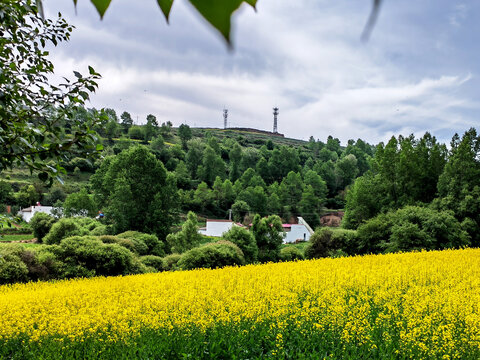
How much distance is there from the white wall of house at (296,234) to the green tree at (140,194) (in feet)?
64.1

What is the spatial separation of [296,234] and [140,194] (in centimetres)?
2422

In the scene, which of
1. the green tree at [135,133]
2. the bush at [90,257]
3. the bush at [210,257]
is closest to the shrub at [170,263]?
the bush at [210,257]

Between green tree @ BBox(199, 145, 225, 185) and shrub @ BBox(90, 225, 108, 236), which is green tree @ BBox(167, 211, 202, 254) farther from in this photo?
green tree @ BBox(199, 145, 225, 185)

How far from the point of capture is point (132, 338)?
550 cm

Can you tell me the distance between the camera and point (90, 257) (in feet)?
41.1

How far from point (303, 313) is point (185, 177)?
66950mm

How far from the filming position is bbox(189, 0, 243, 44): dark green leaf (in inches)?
9.7

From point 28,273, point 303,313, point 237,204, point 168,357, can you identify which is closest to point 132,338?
point 168,357

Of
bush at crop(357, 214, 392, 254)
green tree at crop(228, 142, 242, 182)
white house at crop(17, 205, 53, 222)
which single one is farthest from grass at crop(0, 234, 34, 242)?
green tree at crop(228, 142, 242, 182)

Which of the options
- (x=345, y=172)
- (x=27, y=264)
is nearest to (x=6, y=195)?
(x=27, y=264)

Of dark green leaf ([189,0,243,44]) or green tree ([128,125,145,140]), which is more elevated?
green tree ([128,125,145,140])

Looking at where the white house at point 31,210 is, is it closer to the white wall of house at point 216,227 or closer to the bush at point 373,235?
the white wall of house at point 216,227

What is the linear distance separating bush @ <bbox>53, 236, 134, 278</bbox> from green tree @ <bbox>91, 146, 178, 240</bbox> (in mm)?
18785

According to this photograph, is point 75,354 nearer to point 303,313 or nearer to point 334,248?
point 303,313
